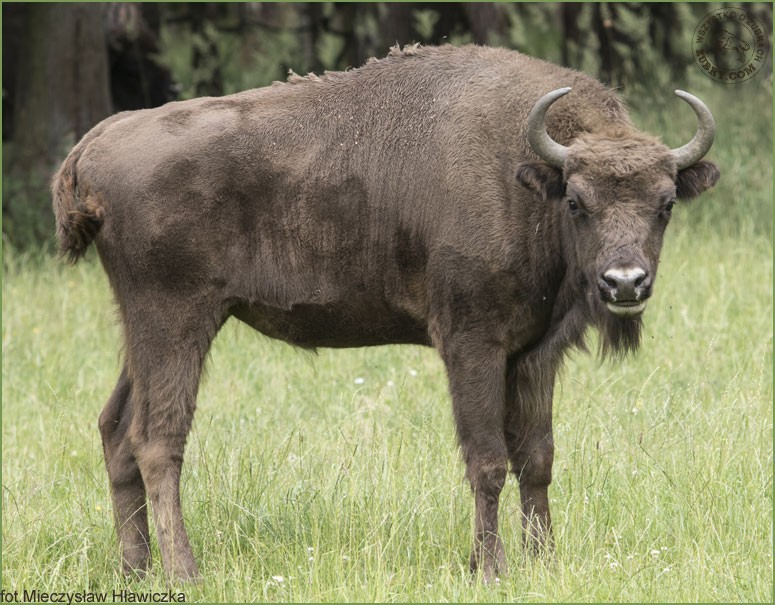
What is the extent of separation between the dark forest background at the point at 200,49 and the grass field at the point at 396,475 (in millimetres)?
3486

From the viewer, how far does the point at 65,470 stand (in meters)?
6.60

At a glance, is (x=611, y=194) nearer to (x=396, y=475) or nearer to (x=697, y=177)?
(x=697, y=177)

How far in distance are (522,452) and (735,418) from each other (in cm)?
166

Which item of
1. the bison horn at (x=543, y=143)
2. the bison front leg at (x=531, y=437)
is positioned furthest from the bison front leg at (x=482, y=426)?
the bison horn at (x=543, y=143)

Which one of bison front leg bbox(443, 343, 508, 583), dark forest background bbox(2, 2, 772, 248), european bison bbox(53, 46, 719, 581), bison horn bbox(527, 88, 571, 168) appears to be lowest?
dark forest background bbox(2, 2, 772, 248)

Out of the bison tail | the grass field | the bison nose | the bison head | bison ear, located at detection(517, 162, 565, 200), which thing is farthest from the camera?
the bison tail

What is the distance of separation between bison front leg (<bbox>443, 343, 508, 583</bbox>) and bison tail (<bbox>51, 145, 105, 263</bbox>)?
72.7 inches

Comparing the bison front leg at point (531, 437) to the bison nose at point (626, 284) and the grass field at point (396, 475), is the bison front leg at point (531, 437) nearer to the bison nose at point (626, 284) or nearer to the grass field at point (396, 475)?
the grass field at point (396, 475)

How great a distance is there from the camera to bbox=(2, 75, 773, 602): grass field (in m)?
5.16

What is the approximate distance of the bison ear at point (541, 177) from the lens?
529 centimetres

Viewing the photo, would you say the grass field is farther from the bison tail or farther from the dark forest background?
the dark forest background

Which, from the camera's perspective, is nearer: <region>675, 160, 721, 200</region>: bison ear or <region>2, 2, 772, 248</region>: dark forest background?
<region>675, 160, 721, 200</region>: bison ear

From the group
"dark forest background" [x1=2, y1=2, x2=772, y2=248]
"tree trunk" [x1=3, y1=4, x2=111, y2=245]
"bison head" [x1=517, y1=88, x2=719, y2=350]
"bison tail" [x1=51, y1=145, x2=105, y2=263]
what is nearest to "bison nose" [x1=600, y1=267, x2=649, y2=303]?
"bison head" [x1=517, y1=88, x2=719, y2=350]

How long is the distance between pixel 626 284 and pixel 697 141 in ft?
3.11
